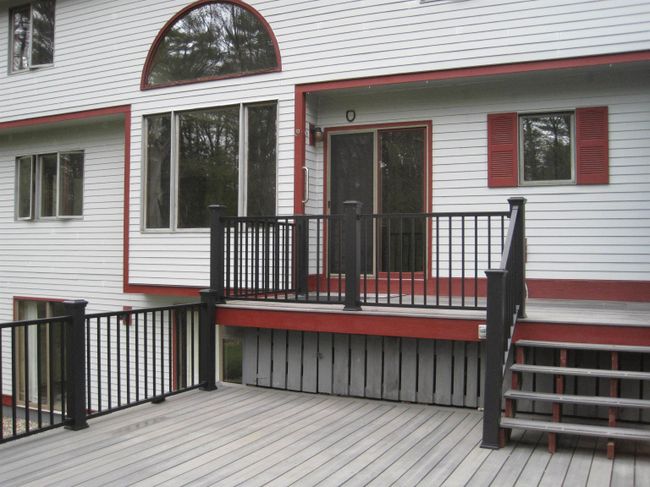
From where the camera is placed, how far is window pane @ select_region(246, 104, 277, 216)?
8070mm

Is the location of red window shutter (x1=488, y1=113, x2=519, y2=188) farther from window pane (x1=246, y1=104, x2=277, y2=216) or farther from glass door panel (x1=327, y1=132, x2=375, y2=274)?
window pane (x1=246, y1=104, x2=277, y2=216)

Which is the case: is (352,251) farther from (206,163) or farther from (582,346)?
(206,163)

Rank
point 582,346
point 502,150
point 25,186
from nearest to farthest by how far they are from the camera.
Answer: point 582,346 < point 502,150 < point 25,186

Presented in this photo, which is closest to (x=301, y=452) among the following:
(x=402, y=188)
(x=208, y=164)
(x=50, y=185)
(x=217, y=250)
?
(x=217, y=250)

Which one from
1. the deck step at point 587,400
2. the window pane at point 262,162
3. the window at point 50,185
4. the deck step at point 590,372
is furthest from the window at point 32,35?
the deck step at point 587,400

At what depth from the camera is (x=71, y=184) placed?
35.6ft

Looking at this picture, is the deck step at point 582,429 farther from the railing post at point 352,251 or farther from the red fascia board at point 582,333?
the railing post at point 352,251

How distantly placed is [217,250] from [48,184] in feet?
19.0

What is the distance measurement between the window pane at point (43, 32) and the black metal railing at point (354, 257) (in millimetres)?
5367

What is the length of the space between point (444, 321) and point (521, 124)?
9.48 ft

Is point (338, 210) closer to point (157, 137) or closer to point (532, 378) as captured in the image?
point (157, 137)

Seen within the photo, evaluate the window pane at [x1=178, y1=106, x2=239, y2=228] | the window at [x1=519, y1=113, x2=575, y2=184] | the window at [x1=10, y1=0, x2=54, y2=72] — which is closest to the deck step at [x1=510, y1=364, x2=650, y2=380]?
the window at [x1=519, y1=113, x2=575, y2=184]

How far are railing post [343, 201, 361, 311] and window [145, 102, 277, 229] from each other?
2.21 meters

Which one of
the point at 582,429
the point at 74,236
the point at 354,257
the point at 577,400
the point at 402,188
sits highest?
the point at 402,188
